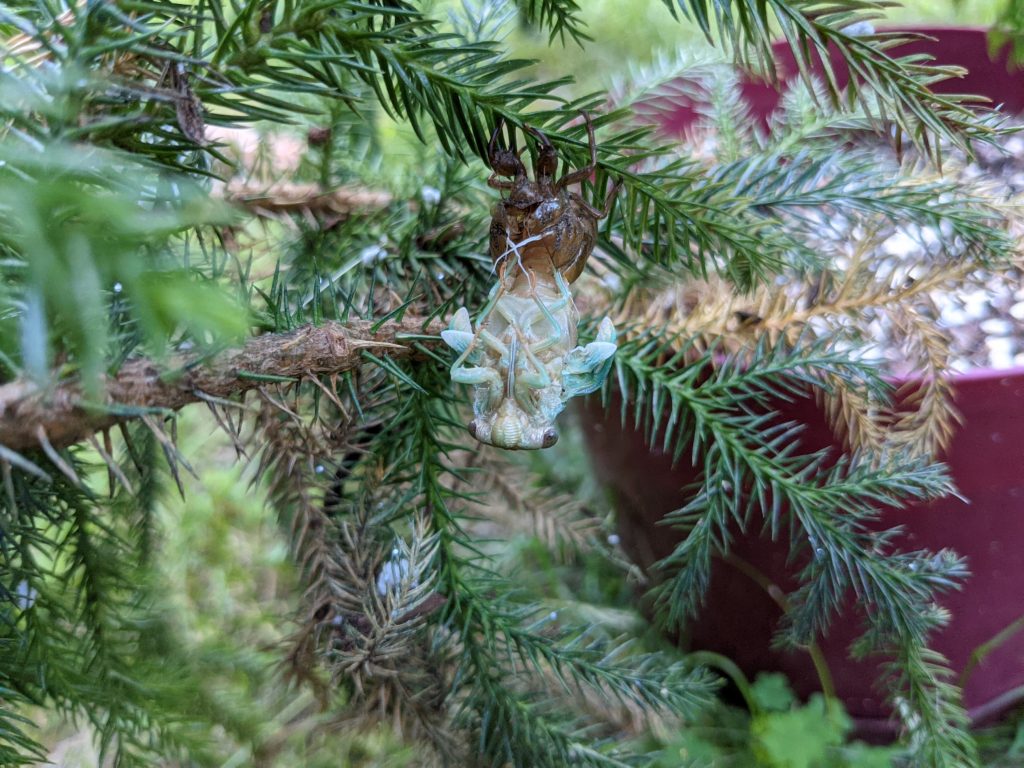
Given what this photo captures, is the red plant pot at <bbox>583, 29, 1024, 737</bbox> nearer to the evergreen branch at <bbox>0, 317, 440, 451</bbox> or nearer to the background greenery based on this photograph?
the background greenery

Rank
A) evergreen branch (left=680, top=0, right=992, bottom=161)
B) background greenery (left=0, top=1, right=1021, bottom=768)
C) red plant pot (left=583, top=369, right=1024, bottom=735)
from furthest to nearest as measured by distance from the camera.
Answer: red plant pot (left=583, top=369, right=1024, bottom=735), evergreen branch (left=680, top=0, right=992, bottom=161), background greenery (left=0, top=1, right=1021, bottom=768)

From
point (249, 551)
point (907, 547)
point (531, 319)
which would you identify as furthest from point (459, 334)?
point (249, 551)

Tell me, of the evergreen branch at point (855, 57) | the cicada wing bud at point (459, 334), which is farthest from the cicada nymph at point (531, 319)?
the evergreen branch at point (855, 57)

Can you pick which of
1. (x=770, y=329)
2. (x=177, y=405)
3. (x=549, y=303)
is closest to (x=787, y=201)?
(x=770, y=329)

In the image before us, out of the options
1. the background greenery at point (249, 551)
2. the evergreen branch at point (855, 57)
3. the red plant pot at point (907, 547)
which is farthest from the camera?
the red plant pot at point (907, 547)

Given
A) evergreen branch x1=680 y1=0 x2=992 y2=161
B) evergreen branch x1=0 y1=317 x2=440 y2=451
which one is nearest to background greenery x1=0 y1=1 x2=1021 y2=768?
evergreen branch x1=0 y1=317 x2=440 y2=451

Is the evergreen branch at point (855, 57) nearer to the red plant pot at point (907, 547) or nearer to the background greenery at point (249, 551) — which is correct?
the background greenery at point (249, 551)
